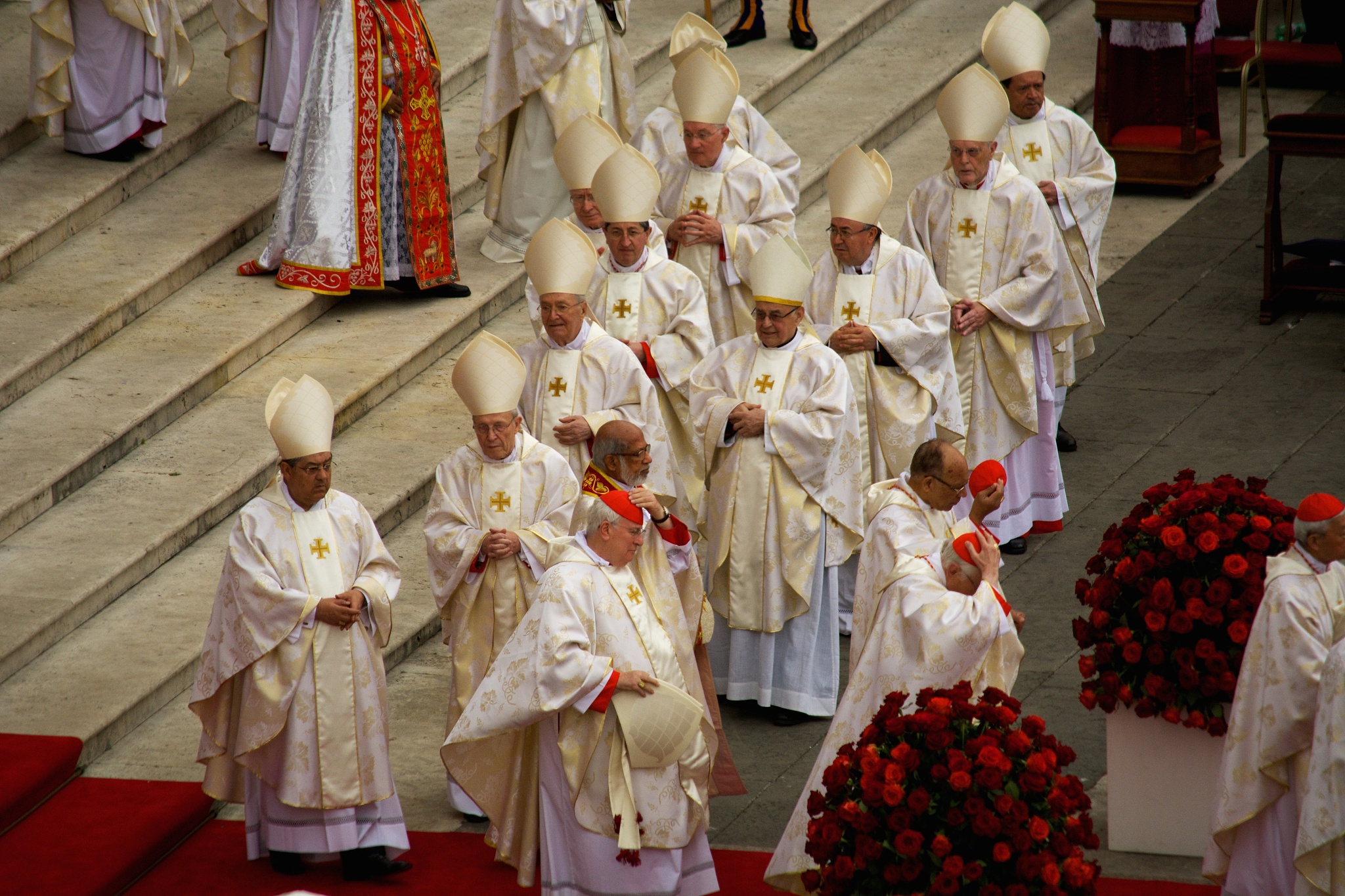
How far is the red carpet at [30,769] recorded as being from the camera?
7094 millimetres

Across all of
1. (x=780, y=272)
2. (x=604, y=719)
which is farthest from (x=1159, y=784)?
(x=780, y=272)

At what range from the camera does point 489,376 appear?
7.12 metres

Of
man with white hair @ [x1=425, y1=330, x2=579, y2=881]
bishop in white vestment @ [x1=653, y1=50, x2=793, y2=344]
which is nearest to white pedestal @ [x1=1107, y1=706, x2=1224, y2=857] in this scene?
man with white hair @ [x1=425, y1=330, x2=579, y2=881]

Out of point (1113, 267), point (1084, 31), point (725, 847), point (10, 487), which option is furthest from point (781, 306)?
point (1084, 31)

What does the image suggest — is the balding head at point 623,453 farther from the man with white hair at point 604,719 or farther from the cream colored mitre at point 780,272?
the cream colored mitre at point 780,272

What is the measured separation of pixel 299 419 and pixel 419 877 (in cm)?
161

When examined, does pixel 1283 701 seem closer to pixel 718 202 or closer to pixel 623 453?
pixel 623 453

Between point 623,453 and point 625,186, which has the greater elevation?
point 625,186

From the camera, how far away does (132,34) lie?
1076 centimetres

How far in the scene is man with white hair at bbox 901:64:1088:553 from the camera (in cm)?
906

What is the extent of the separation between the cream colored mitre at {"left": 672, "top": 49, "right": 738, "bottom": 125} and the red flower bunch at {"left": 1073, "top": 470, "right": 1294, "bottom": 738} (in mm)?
3349

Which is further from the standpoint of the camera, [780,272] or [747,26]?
[747,26]

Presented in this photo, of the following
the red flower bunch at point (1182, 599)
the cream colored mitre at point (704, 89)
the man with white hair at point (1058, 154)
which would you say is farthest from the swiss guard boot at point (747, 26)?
the red flower bunch at point (1182, 599)

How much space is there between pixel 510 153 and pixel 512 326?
113cm
